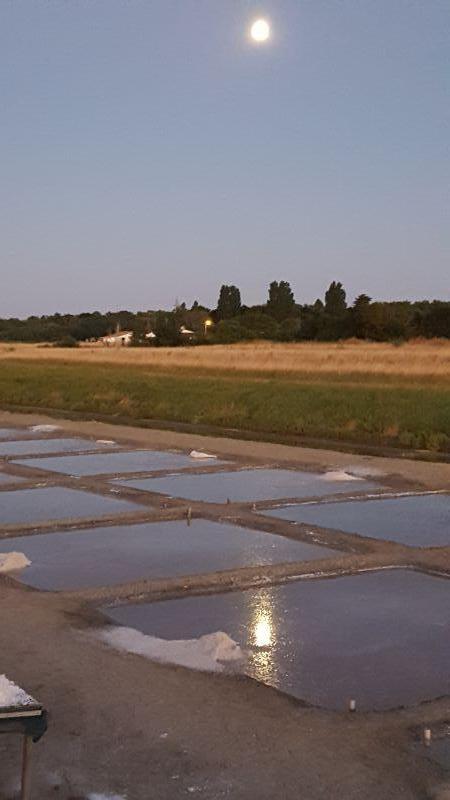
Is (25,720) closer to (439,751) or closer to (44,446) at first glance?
(439,751)

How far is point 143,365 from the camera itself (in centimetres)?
4972

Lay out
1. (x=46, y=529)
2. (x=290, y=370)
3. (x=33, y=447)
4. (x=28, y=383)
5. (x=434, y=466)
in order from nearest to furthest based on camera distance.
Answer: (x=46, y=529) → (x=434, y=466) → (x=33, y=447) → (x=28, y=383) → (x=290, y=370)

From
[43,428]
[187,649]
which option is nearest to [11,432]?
[43,428]

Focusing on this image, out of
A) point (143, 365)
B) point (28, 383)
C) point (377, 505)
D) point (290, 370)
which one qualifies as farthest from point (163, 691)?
point (143, 365)

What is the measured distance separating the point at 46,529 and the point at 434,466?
6973 mm

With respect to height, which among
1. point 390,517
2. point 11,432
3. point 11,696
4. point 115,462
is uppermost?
point 11,696

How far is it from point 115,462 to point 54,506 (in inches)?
175

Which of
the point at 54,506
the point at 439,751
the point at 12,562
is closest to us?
the point at 439,751

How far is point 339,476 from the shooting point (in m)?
14.6

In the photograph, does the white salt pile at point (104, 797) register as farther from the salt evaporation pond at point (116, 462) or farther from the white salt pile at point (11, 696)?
the salt evaporation pond at point (116, 462)

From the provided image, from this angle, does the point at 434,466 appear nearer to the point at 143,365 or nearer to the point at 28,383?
the point at 28,383

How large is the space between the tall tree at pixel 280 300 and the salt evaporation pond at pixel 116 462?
11663cm

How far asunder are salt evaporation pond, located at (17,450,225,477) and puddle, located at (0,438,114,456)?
3.00 ft

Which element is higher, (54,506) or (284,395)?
(284,395)
